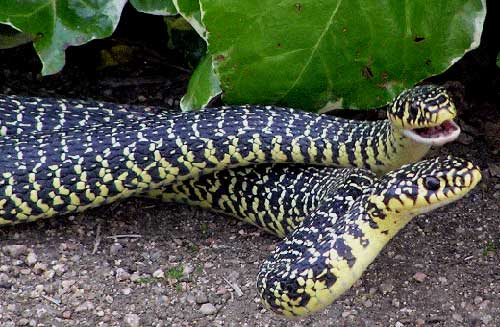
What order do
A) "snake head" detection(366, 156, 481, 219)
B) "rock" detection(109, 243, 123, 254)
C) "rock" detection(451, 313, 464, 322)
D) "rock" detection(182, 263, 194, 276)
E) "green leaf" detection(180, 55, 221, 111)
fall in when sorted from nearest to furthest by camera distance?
"snake head" detection(366, 156, 481, 219)
"rock" detection(451, 313, 464, 322)
"rock" detection(182, 263, 194, 276)
"rock" detection(109, 243, 123, 254)
"green leaf" detection(180, 55, 221, 111)

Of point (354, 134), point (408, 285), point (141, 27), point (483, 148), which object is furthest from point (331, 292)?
point (141, 27)

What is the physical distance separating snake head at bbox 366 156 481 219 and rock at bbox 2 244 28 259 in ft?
5.49

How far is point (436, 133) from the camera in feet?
12.7

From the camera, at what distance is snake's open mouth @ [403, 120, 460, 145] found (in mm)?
3799

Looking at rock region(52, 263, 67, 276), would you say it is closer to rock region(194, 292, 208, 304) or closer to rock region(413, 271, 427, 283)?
rock region(194, 292, 208, 304)

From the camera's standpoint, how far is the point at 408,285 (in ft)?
13.3

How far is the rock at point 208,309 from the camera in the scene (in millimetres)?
3986

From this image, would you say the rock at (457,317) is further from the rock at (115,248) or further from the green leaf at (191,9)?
the green leaf at (191,9)

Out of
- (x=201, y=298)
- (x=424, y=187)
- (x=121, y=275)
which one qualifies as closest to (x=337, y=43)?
(x=424, y=187)

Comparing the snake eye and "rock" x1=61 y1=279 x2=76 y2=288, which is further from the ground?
the snake eye

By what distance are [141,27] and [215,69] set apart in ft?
4.55

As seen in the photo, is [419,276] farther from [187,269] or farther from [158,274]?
[158,274]

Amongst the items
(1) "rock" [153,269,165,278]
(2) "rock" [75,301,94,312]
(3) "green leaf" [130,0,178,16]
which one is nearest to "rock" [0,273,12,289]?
(2) "rock" [75,301,94,312]

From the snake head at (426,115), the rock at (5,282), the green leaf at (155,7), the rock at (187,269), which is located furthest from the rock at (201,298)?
the green leaf at (155,7)
